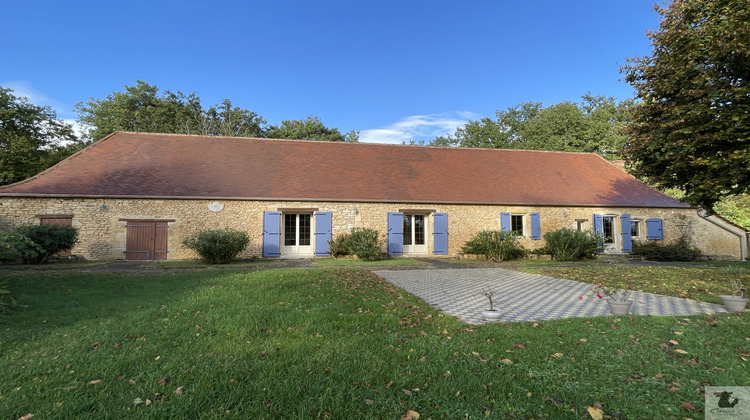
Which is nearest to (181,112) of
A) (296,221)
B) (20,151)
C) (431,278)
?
(20,151)

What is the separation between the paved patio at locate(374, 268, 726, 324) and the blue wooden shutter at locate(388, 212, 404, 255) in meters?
5.17

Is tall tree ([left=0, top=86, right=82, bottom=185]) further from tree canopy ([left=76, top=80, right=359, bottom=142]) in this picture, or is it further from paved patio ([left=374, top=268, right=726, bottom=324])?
paved patio ([left=374, top=268, right=726, bottom=324])

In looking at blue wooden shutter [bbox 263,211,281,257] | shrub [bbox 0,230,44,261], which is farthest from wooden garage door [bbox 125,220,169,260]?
shrub [bbox 0,230,44,261]

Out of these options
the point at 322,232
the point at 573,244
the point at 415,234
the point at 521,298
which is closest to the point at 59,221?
the point at 322,232

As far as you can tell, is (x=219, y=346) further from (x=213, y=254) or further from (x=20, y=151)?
(x=20, y=151)

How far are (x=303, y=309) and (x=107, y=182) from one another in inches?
502

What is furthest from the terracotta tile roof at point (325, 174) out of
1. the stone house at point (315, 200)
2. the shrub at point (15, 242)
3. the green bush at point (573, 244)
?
the shrub at point (15, 242)

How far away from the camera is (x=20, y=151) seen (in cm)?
1908

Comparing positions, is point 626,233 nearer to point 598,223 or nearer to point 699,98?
point 598,223

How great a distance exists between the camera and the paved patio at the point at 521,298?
5.38 metres

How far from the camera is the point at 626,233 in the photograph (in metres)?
16.4

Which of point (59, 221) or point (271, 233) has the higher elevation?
point (59, 221)

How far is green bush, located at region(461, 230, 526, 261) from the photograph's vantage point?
14.1m

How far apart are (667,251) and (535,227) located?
17.6 feet
